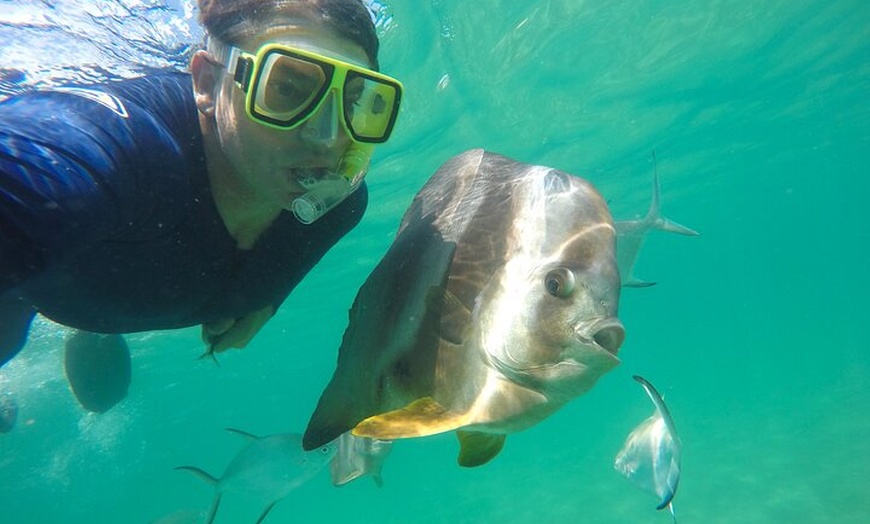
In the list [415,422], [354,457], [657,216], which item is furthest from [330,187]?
[657,216]

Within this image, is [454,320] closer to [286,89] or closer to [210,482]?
[286,89]

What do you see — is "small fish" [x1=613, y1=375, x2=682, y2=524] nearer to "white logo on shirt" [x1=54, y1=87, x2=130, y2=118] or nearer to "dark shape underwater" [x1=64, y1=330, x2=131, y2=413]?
"white logo on shirt" [x1=54, y1=87, x2=130, y2=118]

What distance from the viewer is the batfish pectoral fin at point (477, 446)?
4.62 ft

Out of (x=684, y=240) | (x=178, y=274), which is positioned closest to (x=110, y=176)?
(x=178, y=274)

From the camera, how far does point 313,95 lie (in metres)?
2.26

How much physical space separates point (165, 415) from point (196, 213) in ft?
230

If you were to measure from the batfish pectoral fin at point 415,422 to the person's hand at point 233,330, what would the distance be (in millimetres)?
2604

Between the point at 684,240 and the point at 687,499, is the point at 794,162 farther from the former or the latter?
the point at 687,499

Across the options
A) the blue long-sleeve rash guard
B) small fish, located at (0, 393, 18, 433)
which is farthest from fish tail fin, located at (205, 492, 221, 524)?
the blue long-sleeve rash guard

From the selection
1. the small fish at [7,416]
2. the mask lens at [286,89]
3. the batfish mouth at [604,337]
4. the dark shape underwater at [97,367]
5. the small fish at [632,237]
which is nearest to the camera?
the batfish mouth at [604,337]

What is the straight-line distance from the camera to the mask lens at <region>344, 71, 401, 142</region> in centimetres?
231

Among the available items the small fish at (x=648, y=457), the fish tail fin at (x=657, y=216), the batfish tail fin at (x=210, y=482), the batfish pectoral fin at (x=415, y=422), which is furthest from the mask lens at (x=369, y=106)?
the batfish tail fin at (x=210, y=482)

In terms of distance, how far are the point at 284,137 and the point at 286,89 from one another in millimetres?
209

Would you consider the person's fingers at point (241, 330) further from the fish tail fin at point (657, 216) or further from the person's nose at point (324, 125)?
the fish tail fin at point (657, 216)
